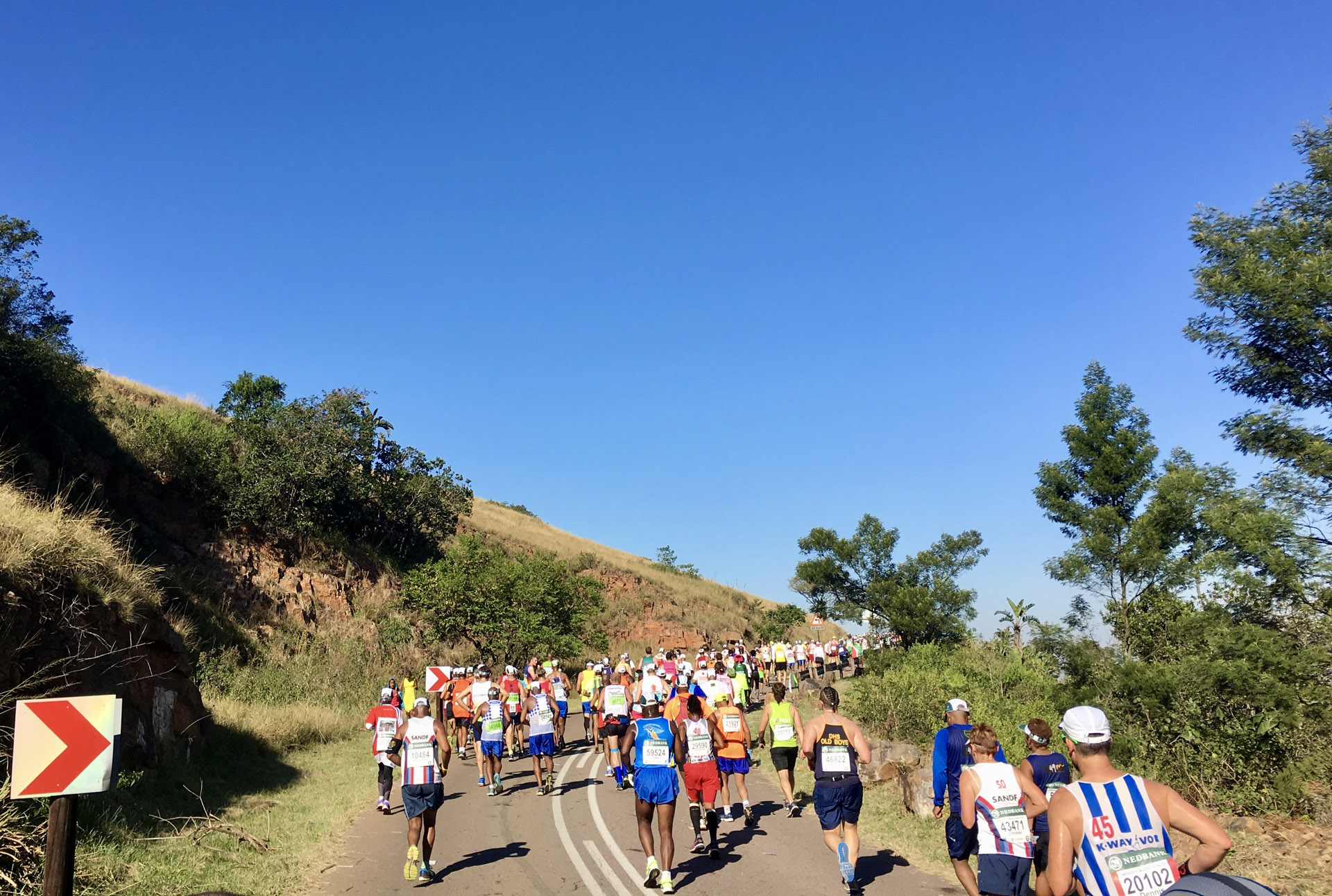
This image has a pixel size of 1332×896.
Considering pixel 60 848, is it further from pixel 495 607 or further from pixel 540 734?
pixel 495 607

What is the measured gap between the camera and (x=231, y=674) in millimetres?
20391

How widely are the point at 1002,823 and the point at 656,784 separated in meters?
3.45

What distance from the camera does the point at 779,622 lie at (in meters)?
63.9

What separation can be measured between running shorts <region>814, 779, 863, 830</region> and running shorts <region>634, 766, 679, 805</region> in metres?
1.44

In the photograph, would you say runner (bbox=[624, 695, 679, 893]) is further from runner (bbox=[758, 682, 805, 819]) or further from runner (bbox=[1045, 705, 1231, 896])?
runner (bbox=[1045, 705, 1231, 896])

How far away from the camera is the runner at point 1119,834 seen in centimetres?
389

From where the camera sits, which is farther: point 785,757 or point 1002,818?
point 785,757

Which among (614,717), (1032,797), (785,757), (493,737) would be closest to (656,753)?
(1032,797)

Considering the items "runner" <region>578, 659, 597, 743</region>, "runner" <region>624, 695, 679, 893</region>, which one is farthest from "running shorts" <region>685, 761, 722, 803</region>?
"runner" <region>578, 659, 597, 743</region>

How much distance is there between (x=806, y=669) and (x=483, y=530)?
2362 centimetres

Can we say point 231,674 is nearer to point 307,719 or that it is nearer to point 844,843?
point 307,719

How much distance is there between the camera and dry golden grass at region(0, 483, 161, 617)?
9.34 m

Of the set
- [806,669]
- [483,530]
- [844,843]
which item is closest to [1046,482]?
[806,669]

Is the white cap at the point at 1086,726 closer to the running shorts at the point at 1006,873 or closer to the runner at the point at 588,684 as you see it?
the running shorts at the point at 1006,873
